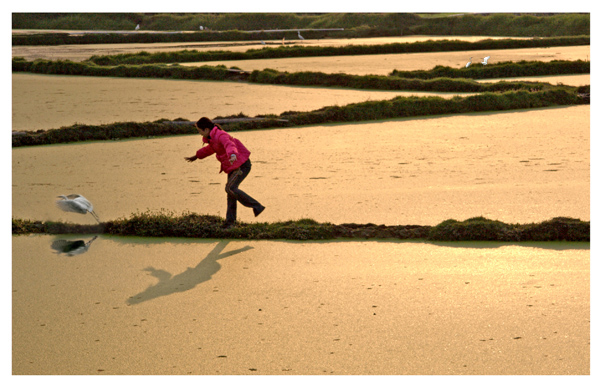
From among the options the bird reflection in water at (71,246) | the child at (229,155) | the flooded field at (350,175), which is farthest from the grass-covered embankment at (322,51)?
the child at (229,155)

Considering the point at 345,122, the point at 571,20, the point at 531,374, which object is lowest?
the point at 531,374

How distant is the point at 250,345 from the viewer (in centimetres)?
270

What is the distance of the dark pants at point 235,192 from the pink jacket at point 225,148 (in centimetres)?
5

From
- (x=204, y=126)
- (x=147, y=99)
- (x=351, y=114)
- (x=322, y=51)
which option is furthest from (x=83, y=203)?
(x=322, y=51)

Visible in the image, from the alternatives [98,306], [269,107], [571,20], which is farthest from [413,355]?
[571,20]

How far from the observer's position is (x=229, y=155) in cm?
390

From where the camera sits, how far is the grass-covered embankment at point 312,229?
13.1ft

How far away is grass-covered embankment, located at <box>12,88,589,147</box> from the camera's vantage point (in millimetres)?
7797

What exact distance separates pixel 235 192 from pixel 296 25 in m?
31.0

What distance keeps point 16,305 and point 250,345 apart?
126 centimetres

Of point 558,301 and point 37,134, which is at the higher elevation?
point 37,134

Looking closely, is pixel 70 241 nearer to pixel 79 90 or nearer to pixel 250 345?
pixel 250 345

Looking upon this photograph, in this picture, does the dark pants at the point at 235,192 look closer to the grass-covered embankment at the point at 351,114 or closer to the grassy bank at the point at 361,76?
the grass-covered embankment at the point at 351,114

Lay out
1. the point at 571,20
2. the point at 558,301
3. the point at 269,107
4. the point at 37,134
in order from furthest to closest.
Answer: the point at 571,20 → the point at 269,107 → the point at 37,134 → the point at 558,301
